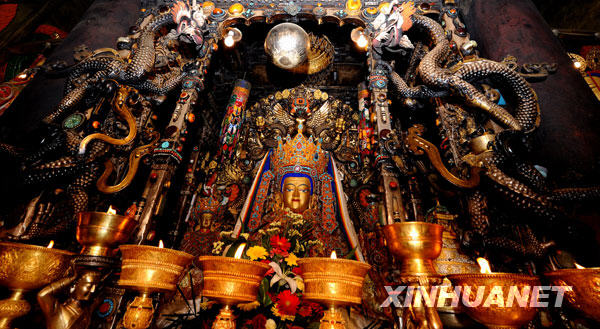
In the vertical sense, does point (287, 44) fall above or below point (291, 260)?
above

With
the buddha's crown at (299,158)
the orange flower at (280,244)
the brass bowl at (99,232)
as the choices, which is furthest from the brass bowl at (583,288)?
the buddha's crown at (299,158)

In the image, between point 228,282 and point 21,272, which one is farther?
point 21,272

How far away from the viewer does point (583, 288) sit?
1231 mm

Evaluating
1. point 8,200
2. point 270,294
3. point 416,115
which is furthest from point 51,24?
point 416,115

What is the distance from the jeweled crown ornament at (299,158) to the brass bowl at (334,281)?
336 centimetres

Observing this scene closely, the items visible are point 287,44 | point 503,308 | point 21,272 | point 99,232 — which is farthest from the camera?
point 287,44

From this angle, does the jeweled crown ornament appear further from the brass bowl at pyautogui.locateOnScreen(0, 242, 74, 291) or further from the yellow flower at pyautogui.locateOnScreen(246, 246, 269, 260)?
the brass bowl at pyautogui.locateOnScreen(0, 242, 74, 291)

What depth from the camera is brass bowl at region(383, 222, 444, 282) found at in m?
1.46

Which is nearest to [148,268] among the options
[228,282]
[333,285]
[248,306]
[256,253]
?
[228,282]

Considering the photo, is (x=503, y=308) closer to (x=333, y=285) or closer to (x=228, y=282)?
(x=333, y=285)

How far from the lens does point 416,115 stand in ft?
13.9

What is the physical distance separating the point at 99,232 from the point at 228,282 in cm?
117

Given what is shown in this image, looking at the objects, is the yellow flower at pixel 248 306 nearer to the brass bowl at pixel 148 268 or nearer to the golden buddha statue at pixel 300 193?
the brass bowl at pixel 148 268

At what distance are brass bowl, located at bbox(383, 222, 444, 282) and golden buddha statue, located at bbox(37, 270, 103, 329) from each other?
211cm
